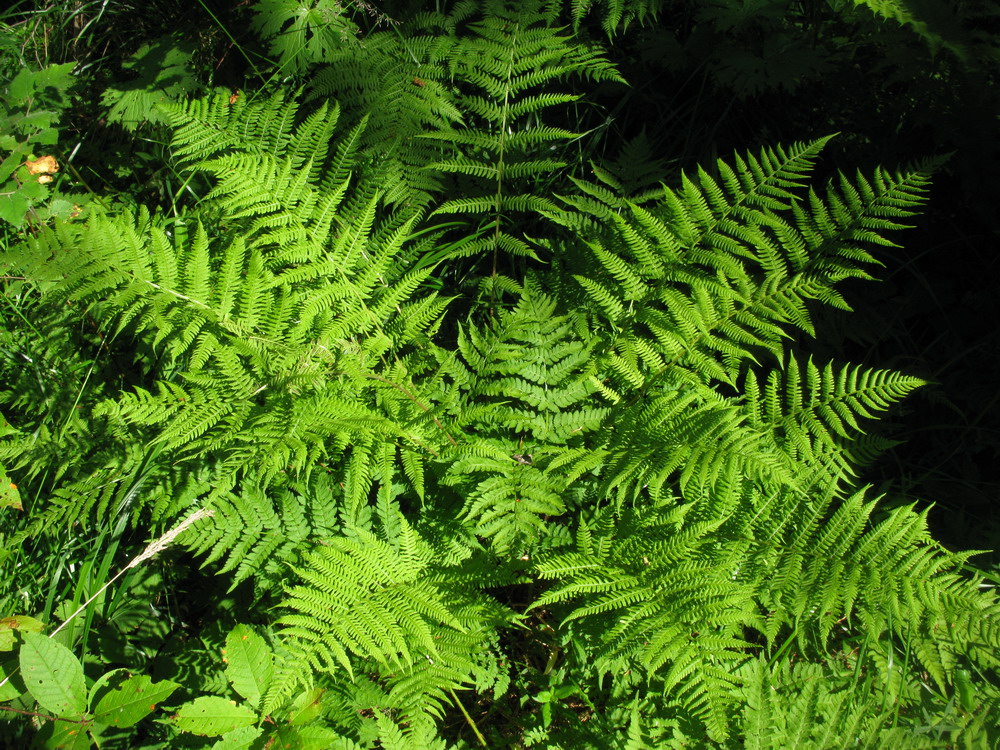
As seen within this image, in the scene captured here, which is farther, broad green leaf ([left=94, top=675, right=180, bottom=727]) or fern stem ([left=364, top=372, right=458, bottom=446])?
fern stem ([left=364, top=372, right=458, bottom=446])

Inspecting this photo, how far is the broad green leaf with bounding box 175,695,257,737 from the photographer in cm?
200

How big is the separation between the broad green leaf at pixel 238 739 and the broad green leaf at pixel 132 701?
0.22 meters

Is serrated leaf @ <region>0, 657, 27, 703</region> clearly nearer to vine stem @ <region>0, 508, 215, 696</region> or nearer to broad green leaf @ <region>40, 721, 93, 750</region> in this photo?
vine stem @ <region>0, 508, 215, 696</region>

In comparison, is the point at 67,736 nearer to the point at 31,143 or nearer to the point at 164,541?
the point at 164,541

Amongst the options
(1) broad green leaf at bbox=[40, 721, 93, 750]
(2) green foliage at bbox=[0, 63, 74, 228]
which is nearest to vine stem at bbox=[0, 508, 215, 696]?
(1) broad green leaf at bbox=[40, 721, 93, 750]

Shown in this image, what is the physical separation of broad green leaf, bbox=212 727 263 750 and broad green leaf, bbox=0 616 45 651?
832 millimetres

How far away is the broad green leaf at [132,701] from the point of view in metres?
2.01

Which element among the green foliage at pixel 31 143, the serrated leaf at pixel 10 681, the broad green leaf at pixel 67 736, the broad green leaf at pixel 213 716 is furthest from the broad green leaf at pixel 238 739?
the green foliage at pixel 31 143

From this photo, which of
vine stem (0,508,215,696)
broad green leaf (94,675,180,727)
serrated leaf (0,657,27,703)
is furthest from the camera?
serrated leaf (0,657,27,703)

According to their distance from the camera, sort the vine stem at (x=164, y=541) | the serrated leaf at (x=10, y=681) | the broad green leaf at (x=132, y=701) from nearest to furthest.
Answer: the vine stem at (x=164, y=541) → the broad green leaf at (x=132, y=701) → the serrated leaf at (x=10, y=681)

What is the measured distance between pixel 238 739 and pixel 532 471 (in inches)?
46.3

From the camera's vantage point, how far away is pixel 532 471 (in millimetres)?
2201

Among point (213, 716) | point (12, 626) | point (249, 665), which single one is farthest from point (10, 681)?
point (249, 665)

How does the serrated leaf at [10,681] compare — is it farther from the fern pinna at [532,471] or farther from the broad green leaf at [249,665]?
the broad green leaf at [249,665]
